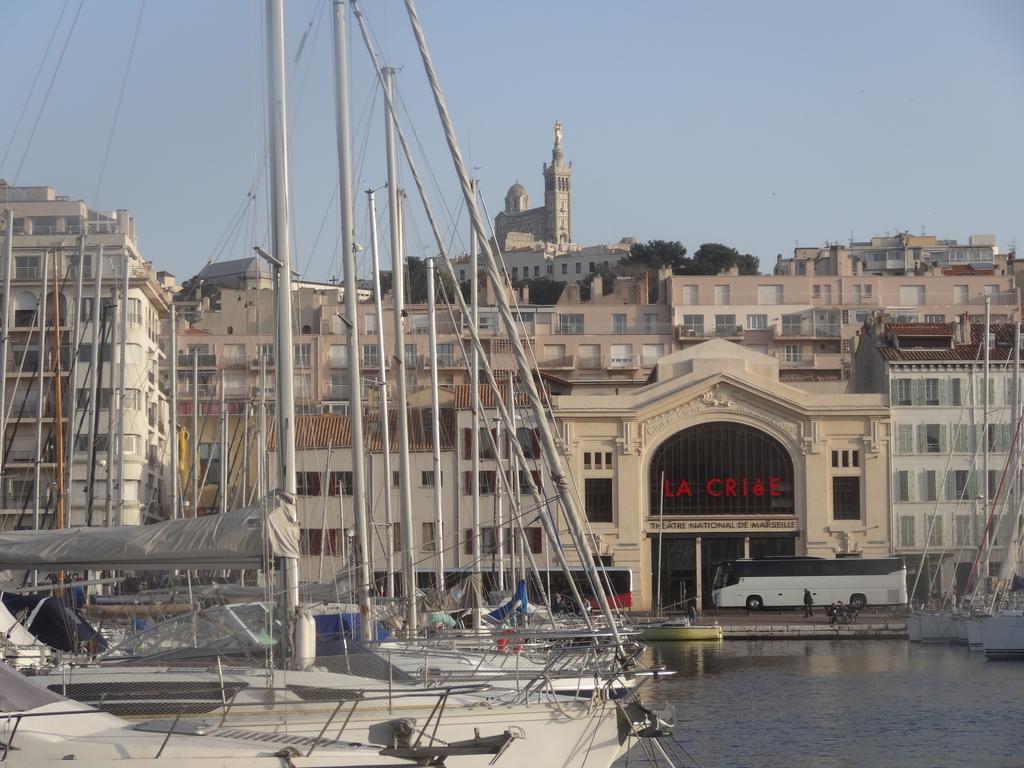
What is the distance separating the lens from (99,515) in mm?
71875

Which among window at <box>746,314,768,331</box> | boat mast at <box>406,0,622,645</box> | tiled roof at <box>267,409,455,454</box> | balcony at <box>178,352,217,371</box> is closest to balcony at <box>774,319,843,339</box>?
window at <box>746,314,768,331</box>

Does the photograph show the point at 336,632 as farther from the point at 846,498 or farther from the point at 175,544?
the point at 846,498

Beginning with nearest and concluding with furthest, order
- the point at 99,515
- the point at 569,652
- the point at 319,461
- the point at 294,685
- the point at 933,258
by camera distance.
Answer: the point at 294,685, the point at 569,652, the point at 99,515, the point at 319,461, the point at 933,258

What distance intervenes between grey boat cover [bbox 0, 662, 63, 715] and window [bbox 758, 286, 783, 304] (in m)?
114

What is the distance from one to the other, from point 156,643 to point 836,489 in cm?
7042

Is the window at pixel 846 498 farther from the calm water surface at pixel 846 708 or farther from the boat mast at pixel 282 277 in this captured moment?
the boat mast at pixel 282 277

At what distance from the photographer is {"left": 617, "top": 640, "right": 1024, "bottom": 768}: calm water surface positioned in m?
33.5

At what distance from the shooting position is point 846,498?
9088 cm

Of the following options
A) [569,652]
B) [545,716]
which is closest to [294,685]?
[545,716]

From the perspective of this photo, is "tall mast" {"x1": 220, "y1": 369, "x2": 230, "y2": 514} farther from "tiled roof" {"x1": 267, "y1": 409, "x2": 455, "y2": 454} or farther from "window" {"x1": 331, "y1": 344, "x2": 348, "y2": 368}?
"window" {"x1": 331, "y1": 344, "x2": 348, "y2": 368}

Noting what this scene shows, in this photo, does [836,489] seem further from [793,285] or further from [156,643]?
[156,643]

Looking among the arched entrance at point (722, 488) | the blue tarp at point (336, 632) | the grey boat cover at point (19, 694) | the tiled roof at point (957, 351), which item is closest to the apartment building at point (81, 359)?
the arched entrance at point (722, 488)

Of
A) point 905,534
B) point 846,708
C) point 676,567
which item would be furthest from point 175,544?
point 905,534

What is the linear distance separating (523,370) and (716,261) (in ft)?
530
